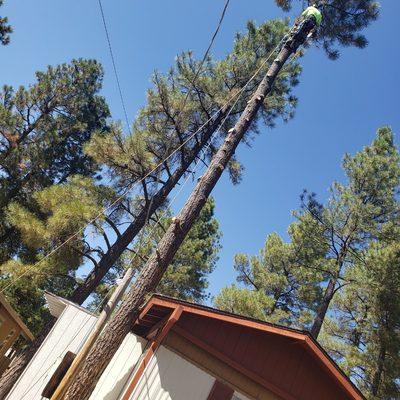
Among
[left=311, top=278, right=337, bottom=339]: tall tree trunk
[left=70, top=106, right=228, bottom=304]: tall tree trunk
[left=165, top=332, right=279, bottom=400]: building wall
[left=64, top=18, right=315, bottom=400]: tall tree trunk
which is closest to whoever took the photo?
[left=64, top=18, right=315, bottom=400]: tall tree trunk

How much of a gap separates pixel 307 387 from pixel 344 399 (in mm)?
916

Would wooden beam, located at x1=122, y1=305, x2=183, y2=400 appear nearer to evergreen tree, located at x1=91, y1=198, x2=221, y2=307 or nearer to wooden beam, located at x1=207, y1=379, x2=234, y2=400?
wooden beam, located at x1=207, y1=379, x2=234, y2=400

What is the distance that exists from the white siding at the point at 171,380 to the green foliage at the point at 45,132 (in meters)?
11.7

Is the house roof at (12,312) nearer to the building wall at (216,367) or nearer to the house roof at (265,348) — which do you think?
the house roof at (265,348)

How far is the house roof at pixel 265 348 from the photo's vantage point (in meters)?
7.59

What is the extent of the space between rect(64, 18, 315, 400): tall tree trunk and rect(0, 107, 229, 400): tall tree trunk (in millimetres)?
2371

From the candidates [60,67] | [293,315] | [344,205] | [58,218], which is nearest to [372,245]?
[344,205]

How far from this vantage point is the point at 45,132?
1855 centimetres

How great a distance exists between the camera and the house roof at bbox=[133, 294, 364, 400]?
759cm

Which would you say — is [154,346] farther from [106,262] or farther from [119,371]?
[106,262]

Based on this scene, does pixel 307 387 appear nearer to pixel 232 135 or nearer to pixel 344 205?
pixel 232 135

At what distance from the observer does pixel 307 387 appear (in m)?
8.20

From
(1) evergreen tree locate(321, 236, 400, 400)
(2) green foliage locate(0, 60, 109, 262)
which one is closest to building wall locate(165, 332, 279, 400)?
(1) evergreen tree locate(321, 236, 400, 400)

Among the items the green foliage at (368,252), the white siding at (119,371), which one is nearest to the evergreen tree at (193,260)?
the green foliage at (368,252)
